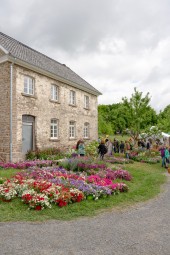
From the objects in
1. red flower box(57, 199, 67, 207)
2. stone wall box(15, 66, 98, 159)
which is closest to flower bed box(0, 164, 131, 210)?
red flower box(57, 199, 67, 207)

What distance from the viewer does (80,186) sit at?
22.1ft

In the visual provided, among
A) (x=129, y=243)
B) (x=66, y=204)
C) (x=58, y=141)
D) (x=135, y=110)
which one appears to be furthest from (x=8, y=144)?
(x=135, y=110)

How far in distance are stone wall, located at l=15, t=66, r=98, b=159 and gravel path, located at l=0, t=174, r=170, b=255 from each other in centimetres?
941

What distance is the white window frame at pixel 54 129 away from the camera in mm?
16466

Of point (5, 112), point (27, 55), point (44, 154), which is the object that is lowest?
point (44, 154)

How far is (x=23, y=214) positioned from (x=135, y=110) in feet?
52.2

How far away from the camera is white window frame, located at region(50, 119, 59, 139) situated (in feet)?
54.0

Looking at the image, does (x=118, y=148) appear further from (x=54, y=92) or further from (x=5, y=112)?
(x=5, y=112)

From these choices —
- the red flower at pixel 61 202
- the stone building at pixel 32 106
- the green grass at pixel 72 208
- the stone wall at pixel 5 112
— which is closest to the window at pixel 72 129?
the stone building at pixel 32 106

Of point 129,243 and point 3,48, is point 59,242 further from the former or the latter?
point 3,48

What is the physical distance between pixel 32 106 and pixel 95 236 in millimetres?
11651

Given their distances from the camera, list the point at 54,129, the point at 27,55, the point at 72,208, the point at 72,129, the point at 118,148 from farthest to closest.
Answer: the point at 118,148 → the point at 72,129 → the point at 54,129 → the point at 27,55 → the point at 72,208

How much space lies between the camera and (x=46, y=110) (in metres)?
15.7

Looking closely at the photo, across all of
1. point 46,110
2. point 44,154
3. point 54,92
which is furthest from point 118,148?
point 44,154
